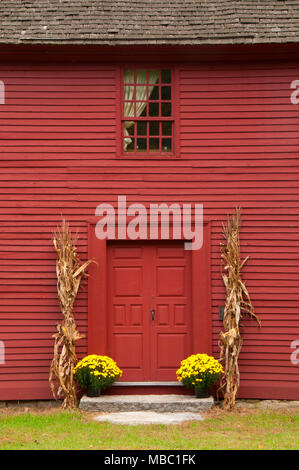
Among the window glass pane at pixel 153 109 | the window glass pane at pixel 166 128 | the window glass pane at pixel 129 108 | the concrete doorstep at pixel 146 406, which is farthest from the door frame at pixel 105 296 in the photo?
the window glass pane at pixel 153 109

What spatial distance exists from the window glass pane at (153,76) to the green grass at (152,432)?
5264 millimetres

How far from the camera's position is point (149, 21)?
941 cm

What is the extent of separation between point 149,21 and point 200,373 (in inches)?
220

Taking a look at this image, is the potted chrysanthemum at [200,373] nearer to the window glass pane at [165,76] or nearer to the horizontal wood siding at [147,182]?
the horizontal wood siding at [147,182]

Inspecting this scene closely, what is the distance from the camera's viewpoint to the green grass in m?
6.89

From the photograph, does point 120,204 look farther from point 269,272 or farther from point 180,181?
point 269,272

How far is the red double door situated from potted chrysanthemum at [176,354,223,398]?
538 mm

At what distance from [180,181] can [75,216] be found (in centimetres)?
176

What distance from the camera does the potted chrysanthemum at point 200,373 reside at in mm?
8477

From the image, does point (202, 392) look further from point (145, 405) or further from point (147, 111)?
point (147, 111)

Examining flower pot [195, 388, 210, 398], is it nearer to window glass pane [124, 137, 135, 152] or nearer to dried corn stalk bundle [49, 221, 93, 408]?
dried corn stalk bundle [49, 221, 93, 408]

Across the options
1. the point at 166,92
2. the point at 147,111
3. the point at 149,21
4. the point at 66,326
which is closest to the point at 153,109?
the point at 147,111

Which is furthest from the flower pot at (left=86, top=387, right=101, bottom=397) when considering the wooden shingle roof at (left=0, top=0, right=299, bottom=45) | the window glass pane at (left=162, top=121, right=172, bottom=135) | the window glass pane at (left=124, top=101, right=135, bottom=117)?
the wooden shingle roof at (left=0, top=0, right=299, bottom=45)

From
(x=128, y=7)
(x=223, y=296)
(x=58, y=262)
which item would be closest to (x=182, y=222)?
(x=223, y=296)
